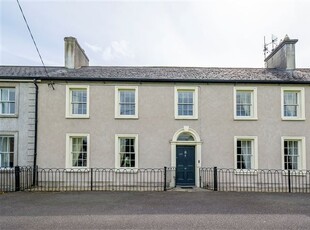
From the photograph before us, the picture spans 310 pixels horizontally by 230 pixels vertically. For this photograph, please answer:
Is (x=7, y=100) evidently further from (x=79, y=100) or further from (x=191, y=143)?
(x=191, y=143)

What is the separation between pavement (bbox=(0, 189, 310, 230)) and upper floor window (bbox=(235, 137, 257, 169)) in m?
2.98

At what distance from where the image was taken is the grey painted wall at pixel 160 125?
15562 millimetres

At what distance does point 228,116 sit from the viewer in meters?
15.9

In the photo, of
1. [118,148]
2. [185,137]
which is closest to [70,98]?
[118,148]

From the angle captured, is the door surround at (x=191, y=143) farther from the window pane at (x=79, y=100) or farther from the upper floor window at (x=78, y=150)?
the window pane at (x=79, y=100)

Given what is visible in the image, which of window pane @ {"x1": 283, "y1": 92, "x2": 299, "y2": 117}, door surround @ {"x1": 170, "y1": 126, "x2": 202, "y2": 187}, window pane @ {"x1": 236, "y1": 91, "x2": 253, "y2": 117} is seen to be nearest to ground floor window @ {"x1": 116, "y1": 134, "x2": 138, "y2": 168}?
door surround @ {"x1": 170, "y1": 126, "x2": 202, "y2": 187}

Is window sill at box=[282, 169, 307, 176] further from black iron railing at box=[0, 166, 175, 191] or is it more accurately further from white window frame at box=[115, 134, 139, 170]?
white window frame at box=[115, 134, 139, 170]

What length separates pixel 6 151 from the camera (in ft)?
50.8

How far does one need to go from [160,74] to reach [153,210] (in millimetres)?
9522

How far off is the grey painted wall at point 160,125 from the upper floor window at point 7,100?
165 cm

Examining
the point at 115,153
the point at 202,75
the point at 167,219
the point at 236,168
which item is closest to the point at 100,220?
the point at 167,219

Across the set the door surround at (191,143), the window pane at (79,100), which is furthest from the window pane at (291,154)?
the window pane at (79,100)

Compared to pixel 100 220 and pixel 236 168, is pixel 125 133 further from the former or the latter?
pixel 100 220

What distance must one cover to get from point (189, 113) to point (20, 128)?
982 centimetres
